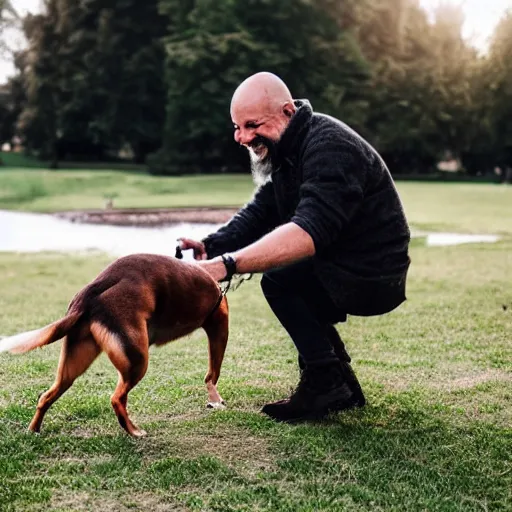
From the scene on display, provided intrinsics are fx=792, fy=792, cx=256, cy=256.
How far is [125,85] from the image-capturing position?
44.4 m

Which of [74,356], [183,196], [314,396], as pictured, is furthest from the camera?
[183,196]

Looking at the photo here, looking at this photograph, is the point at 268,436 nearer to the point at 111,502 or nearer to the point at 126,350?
the point at 126,350

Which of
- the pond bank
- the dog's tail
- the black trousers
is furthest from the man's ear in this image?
the pond bank

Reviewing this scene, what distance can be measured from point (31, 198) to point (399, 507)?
24538 millimetres

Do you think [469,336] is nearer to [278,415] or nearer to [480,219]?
[278,415]

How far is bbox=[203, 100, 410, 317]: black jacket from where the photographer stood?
11.4 ft

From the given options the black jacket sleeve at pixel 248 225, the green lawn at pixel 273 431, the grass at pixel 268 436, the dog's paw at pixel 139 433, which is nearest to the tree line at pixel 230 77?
the green lawn at pixel 273 431

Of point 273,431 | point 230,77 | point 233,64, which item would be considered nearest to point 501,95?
point 233,64

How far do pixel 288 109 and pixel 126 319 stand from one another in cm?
126

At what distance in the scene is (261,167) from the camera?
397 centimetres

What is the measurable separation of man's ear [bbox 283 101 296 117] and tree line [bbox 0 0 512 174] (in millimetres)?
36822

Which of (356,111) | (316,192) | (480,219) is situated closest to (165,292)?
(316,192)

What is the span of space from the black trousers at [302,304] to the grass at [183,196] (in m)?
13.2

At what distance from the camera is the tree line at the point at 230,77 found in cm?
4212
